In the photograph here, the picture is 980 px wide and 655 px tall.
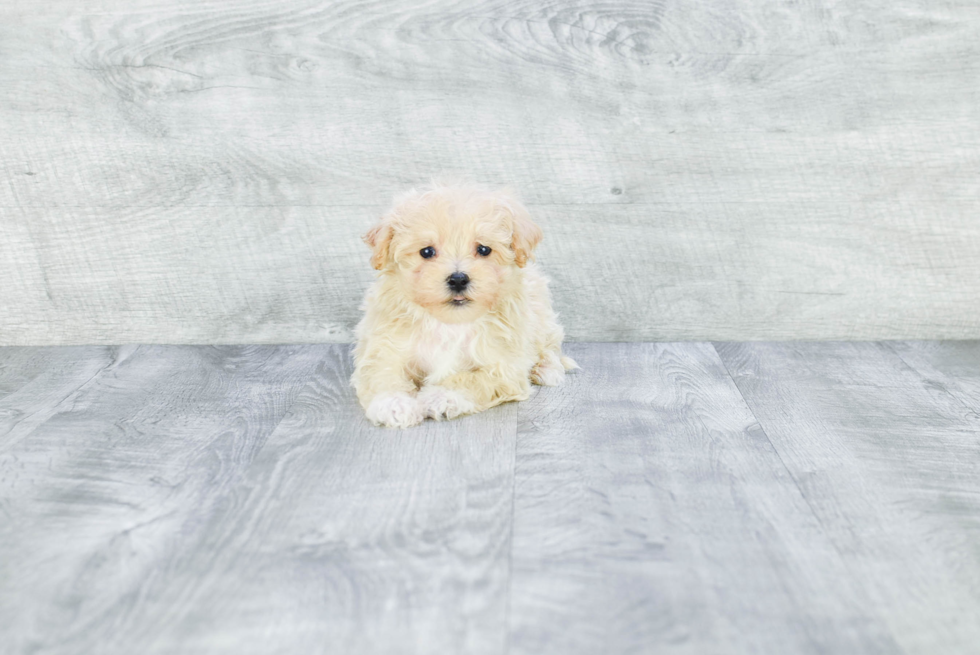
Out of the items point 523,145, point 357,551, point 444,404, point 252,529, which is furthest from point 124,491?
point 523,145

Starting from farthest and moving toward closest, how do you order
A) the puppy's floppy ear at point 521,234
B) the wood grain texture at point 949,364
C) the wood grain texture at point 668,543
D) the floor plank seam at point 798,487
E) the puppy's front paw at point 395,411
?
the wood grain texture at point 949,364 < the puppy's floppy ear at point 521,234 < the puppy's front paw at point 395,411 < the floor plank seam at point 798,487 < the wood grain texture at point 668,543

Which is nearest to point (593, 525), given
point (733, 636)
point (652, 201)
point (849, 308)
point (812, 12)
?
point (733, 636)

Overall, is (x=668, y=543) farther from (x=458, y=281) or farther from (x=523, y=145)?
(x=523, y=145)

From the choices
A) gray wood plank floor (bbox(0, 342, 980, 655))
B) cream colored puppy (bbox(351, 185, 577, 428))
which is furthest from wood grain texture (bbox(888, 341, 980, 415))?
cream colored puppy (bbox(351, 185, 577, 428))

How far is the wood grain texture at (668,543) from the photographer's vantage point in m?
1.33

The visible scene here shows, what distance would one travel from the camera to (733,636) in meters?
1.32

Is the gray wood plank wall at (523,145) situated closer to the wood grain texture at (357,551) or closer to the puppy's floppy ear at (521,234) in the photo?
the puppy's floppy ear at (521,234)

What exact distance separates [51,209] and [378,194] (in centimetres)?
120

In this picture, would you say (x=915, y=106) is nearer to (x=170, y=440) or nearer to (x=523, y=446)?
(x=523, y=446)

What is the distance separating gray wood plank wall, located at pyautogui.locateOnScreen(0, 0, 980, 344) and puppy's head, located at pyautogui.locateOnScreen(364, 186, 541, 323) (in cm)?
69

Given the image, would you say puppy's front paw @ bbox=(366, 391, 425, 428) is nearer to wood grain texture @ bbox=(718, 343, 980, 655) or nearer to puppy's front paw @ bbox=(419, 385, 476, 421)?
puppy's front paw @ bbox=(419, 385, 476, 421)

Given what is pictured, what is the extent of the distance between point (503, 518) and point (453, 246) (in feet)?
2.70

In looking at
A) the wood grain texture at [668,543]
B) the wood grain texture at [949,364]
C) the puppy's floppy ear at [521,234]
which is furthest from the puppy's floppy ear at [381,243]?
the wood grain texture at [949,364]

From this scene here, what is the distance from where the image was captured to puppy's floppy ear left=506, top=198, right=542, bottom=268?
2273 mm
